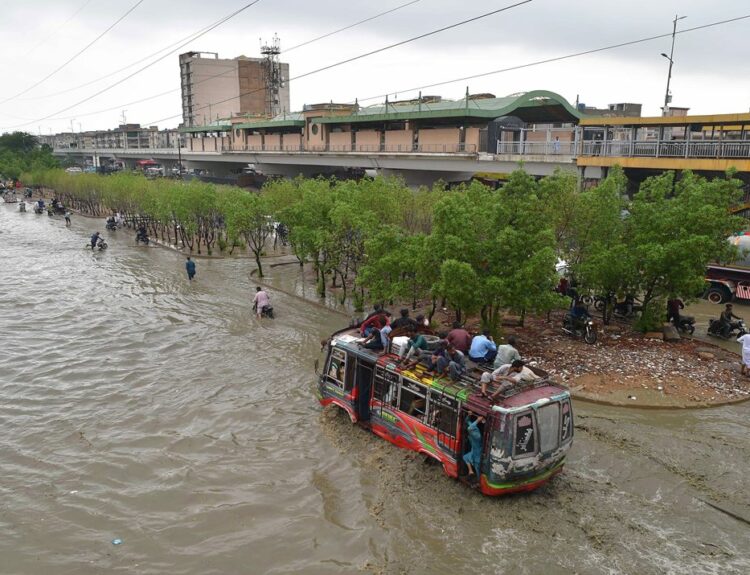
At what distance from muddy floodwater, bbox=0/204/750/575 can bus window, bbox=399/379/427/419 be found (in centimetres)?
110

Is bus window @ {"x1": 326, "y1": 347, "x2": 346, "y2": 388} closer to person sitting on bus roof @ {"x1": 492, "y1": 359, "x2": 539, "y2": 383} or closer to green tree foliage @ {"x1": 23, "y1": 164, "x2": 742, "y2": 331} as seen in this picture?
person sitting on bus roof @ {"x1": 492, "y1": 359, "x2": 539, "y2": 383}

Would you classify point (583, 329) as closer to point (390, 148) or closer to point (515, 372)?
point (515, 372)

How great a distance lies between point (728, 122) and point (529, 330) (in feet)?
49.2

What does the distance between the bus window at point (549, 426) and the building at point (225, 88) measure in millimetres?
141166

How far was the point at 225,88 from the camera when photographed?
151250 millimetres

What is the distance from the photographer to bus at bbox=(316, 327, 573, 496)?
9.20 metres

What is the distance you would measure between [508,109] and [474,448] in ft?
104

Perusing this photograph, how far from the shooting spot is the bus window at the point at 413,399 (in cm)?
1051

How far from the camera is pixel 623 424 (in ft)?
42.8

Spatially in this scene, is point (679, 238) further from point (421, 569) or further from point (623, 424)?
point (421, 569)

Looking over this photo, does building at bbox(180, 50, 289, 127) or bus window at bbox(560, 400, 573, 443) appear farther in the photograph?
building at bbox(180, 50, 289, 127)

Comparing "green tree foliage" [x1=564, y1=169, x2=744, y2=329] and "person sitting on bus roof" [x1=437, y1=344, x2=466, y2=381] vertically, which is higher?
"green tree foliage" [x1=564, y1=169, x2=744, y2=329]

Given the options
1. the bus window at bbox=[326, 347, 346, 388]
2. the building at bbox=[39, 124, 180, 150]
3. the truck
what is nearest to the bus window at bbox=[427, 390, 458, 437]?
the bus window at bbox=[326, 347, 346, 388]

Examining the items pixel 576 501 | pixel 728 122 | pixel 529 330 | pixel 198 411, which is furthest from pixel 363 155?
pixel 576 501
